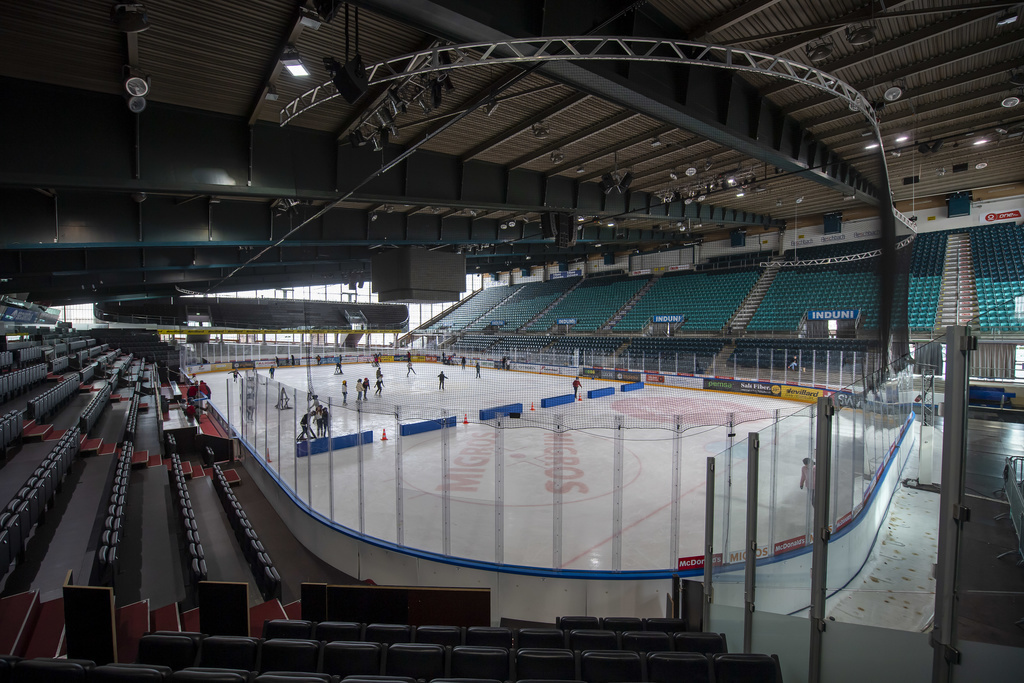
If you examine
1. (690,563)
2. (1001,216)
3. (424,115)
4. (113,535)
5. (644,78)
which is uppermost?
(1001,216)

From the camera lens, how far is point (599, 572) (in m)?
6.17

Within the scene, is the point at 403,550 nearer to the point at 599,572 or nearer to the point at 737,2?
the point at 599,572

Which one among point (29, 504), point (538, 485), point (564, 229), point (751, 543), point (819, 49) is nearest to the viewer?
point (751, 543)

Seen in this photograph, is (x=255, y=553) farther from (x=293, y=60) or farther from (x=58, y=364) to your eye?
(x=58, y=364)

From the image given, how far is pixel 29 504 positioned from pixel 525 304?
136 ft

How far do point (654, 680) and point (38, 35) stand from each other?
29.0ft

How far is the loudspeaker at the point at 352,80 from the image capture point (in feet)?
17.5

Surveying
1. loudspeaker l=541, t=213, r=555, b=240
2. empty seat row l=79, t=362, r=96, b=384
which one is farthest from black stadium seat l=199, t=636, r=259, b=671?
empty seat row l=79, t=362, r=96, b=384

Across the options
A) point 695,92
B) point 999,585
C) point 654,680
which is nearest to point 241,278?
point 695,92

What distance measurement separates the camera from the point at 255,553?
668 centimetres

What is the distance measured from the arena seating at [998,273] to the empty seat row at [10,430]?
104ft

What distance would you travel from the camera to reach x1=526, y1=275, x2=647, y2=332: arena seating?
3675 centimetres

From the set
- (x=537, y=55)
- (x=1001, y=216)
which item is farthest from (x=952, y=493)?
(x=1001, y=216)

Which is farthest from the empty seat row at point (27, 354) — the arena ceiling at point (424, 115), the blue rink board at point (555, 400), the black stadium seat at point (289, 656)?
the black stadium seat at point (289, 656)
